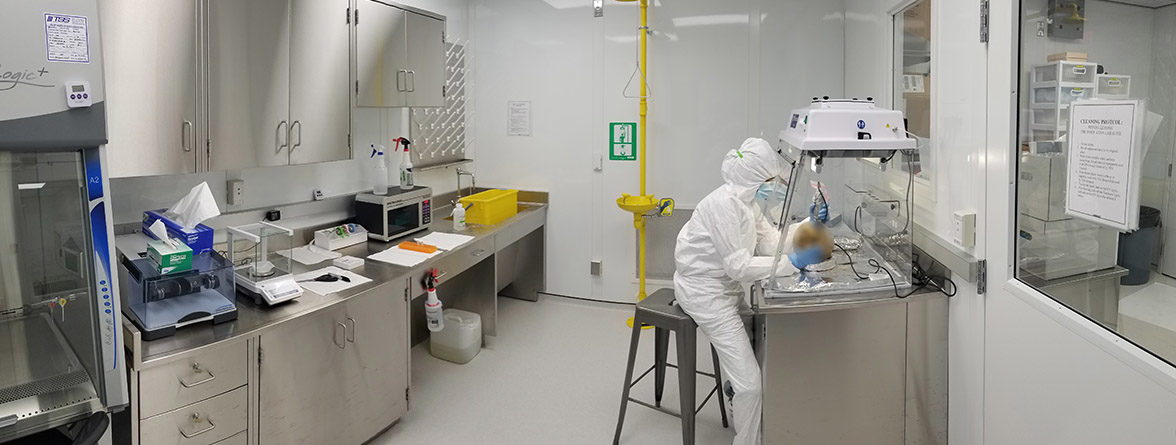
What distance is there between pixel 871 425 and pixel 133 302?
8.50 feet

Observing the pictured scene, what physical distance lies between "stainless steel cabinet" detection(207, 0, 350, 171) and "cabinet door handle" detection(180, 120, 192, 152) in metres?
0.09

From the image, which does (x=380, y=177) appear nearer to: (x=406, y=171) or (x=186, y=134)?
(x=406, y=171)

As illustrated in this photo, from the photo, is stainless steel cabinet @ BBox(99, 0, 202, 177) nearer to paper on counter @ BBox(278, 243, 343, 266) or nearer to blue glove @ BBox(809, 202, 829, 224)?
paper on counter @ BBox(278, 243, 343, 266)

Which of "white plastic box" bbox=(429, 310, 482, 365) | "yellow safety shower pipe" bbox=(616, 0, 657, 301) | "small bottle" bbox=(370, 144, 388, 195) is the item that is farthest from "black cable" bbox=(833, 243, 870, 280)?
"small bottle" bbox=(370, 144, 388, 195)

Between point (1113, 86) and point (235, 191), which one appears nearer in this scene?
point (1113, 86)

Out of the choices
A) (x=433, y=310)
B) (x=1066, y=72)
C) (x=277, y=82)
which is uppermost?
(x=277, y=82)

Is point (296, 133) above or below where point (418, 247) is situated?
above

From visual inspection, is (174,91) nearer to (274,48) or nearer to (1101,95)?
(274,48)

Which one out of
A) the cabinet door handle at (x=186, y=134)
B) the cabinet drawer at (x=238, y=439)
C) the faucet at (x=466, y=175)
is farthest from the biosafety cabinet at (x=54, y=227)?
the faucet at (x=466, y=175)

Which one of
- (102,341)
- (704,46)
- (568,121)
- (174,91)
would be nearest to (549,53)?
(568,121)

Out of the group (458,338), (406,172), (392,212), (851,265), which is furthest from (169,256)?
(851,265)

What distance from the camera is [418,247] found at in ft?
10.8

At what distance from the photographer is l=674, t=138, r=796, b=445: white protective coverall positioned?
2.49m

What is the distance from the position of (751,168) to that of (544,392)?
1599 mm
